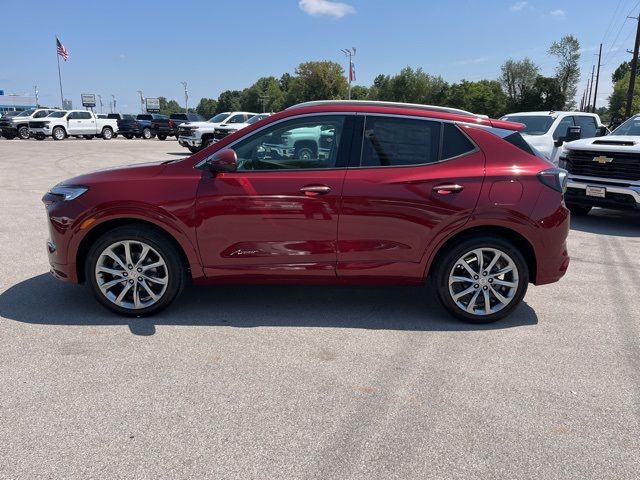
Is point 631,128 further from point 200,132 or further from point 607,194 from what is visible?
point 200,132

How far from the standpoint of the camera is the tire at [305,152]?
4.19 m

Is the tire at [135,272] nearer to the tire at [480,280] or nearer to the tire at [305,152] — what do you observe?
the tire at [305,152]

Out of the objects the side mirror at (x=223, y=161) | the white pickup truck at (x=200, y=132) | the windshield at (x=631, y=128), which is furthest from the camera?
the white pickup truck at (x=200, y=132)

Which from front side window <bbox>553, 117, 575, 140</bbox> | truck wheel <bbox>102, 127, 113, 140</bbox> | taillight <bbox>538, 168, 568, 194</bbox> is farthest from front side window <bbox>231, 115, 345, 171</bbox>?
truck wheel <bbox>102, 127, 113, 140</bbox>

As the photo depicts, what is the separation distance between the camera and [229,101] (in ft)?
534

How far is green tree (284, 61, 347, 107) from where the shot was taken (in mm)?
107875

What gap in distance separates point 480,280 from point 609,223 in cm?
626

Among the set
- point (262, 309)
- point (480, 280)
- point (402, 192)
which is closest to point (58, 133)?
point (262, 309)

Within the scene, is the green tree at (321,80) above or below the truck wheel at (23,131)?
above

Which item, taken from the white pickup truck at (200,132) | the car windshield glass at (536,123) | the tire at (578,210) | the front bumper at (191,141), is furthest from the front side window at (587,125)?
the front bumper at (191,141)

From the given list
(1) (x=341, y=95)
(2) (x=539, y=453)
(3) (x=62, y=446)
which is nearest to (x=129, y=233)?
(3) (x=62, y=446)

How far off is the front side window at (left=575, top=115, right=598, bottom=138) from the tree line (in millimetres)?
71404

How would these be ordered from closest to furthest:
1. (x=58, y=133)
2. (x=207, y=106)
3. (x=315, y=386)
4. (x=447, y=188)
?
(x=315, y=386) → (x=447, y=188) → (x=58, y=133) → (x=207, y=106)

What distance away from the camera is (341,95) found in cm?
11325
